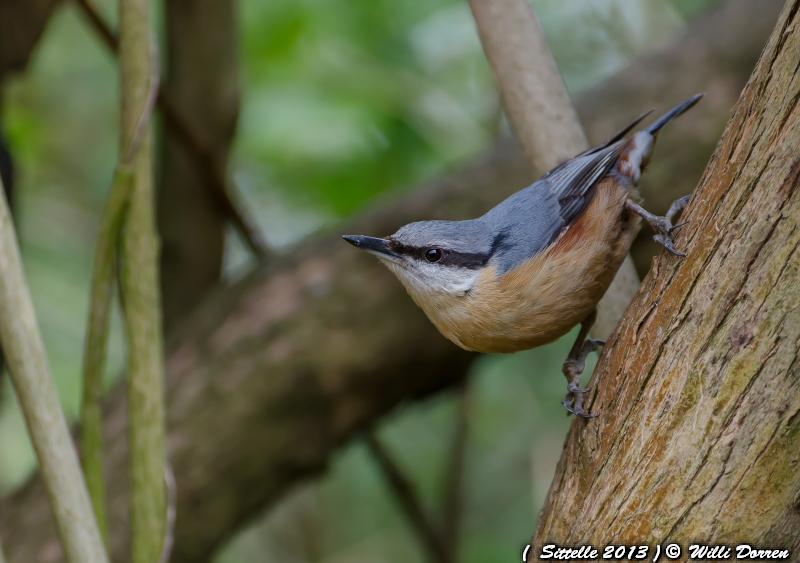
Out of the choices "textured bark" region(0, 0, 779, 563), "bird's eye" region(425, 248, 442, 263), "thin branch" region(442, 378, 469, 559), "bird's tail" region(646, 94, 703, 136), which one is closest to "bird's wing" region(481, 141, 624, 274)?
"bird's eye" region(425, 248, 442, 263)

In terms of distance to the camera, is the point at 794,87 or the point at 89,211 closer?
the point at 794,87

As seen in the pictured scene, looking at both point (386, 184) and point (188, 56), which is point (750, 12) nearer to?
point (386, 184)

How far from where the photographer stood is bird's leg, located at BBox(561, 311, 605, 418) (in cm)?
199

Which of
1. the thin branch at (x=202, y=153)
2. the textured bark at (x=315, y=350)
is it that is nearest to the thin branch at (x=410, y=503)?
the textured bark at (x=315, y=350)

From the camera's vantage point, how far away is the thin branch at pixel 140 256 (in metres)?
2.34

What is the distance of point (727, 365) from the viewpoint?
5.52ft

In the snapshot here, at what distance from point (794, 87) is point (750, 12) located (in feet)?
9.28

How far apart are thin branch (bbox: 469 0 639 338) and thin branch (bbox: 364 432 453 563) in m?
2.29

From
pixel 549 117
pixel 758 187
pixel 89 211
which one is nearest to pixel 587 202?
pixel 549 117

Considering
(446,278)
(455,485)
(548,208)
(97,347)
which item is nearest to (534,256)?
(548,208)

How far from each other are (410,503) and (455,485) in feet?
0.77

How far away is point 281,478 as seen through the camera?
382 centimetres

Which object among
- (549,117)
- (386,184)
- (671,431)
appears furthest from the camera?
(386,184)

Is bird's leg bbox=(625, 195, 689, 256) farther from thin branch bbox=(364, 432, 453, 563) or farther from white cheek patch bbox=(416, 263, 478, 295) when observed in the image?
thin branch bbox=(364, 432, 453, 563)
